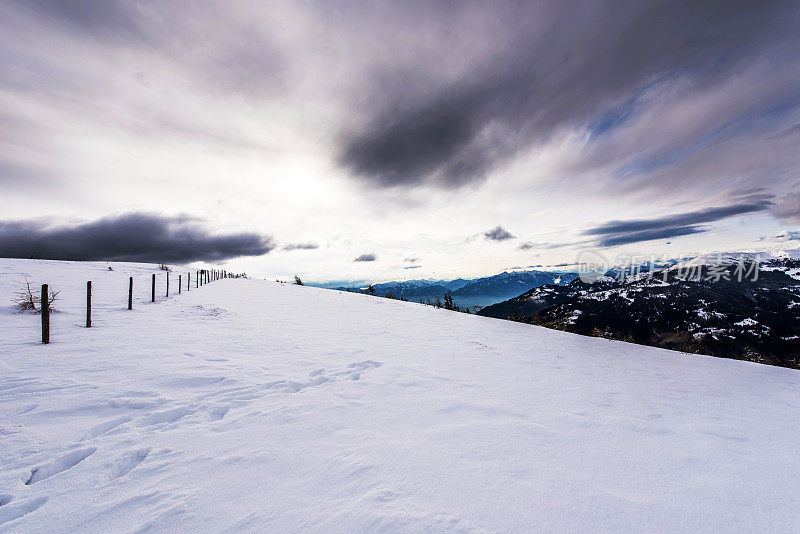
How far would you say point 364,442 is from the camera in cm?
373

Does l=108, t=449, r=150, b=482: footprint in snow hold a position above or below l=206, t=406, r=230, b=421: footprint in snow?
above

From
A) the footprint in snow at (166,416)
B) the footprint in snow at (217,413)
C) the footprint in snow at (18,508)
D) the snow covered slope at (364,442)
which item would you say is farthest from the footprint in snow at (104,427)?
the footprint in snow at (18,508)

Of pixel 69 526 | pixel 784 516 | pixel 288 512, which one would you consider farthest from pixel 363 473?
pixel 784 516

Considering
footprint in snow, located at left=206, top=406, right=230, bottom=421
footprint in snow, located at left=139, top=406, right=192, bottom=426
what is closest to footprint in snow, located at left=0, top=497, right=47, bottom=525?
footprint in snow, located at left=139, top=406, right=192, bottom=426

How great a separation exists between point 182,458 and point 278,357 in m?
4.07

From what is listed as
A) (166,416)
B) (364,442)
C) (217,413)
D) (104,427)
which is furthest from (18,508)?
(364,442)

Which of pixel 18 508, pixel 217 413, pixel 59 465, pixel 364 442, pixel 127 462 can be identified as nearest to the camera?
pixel 18 508

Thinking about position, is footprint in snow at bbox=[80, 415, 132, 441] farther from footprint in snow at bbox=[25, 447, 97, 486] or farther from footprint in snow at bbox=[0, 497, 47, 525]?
footprint in snow at bbox=[0, 497, 47, 525]

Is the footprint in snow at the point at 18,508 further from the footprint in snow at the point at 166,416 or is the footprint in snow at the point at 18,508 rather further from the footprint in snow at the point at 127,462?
Result: the footprint in snow at the point at 166,416

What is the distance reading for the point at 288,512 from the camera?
254cm

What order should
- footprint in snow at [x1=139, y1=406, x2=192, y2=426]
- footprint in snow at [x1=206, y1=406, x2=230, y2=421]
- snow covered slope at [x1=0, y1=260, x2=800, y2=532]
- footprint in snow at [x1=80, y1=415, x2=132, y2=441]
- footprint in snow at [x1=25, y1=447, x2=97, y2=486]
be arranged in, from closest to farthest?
snow covered slope at [x1=0, y1=260, x2=800, y2=532]
footprint in snow at [x1=25, y1=447, x2=97, y2=486]
footprint in snow at [x1=80, y1=415, x2=132, y2=441]
footprint in snow at [x1=139, y1=406, x2=192, y2=426]
footprint in snow at [x1=206, y1=406, x2=230, y2=421]

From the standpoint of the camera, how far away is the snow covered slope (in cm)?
260

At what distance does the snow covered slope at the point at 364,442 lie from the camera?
260 cm

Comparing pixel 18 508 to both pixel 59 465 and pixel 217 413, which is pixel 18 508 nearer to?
pixel 59 465
